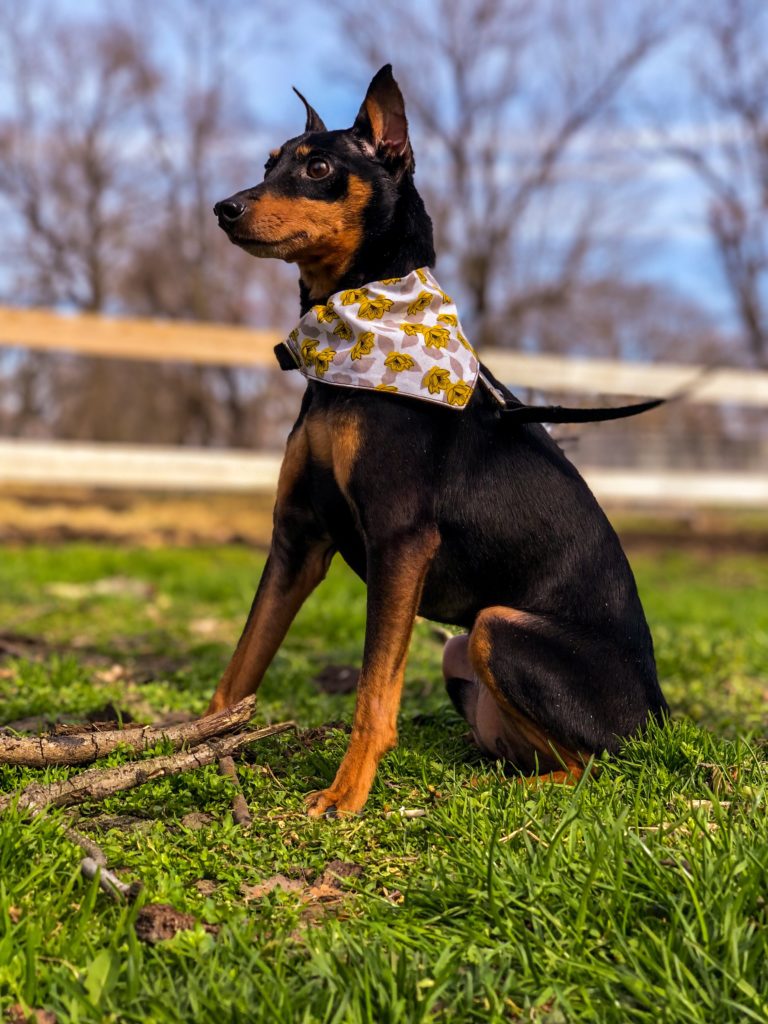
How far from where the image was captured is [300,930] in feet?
6.65

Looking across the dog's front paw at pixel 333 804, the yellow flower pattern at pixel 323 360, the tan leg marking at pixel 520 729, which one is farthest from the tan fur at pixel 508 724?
the yellow flower pattern at pixel 323 360

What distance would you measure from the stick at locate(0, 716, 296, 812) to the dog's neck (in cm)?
131

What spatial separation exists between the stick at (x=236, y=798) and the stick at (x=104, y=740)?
116mm

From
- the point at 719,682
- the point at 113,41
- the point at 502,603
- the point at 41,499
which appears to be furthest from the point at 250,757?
the point at 113,41

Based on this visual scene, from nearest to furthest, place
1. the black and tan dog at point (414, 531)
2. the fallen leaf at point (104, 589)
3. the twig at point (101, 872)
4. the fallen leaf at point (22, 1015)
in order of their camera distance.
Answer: the fallen leaf at point (22, 1015) < the twig at point (101, 872) < the black and tan dog at point (414, 531) < the fallen leaf at point (104, 589)

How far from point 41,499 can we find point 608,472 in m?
6.71

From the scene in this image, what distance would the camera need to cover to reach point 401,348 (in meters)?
2.70

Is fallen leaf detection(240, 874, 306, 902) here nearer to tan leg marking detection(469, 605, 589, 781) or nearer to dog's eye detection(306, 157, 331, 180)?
tan leg marking detection(469, 605, 589, 781)

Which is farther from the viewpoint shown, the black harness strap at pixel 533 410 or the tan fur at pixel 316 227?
the black harness strap at pixel 533 410

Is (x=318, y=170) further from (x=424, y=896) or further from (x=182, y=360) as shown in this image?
(x=182, y=360)

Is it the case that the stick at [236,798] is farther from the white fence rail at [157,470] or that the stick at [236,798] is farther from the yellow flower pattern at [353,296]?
the white fence rail at [157,470]

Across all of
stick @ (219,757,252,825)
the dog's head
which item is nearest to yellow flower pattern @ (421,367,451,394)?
the dog's head

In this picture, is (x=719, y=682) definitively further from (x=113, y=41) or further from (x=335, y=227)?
(x=113, y=41)

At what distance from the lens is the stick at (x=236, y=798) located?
2.47 meters
